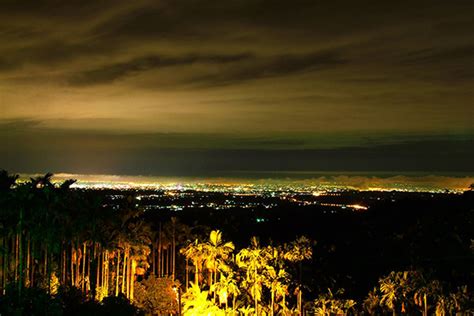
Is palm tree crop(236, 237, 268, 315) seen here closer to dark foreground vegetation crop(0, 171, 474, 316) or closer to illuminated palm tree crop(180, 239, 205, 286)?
dark foreground vegetation crop(0, 171, 474, 316)

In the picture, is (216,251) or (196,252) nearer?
(216,251)

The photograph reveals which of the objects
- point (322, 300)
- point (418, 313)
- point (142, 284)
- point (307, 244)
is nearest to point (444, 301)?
point (418, 313)

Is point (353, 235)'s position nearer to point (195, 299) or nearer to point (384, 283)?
point (384, 283)

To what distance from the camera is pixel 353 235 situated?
208 ft

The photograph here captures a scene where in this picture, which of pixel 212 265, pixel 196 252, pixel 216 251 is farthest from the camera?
pixel 196 252

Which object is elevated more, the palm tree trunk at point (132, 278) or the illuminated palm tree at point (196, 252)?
the illuminated palm tree at point (196, 252)

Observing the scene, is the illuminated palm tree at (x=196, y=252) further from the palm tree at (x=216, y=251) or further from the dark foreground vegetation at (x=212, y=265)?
the palm tree at (x=216, y=251)

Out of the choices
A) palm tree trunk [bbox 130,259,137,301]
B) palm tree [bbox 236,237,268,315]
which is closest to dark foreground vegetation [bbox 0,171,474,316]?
palm tree [bbox 236,237,268,315]

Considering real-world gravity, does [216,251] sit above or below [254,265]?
above

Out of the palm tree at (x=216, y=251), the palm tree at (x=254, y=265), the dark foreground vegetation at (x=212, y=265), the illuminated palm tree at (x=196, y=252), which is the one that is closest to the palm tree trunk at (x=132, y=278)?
the dark foreground vegetation at (x=212, y=265)

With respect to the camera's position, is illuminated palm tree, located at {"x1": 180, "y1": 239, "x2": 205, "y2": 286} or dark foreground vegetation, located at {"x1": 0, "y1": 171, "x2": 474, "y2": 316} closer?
dark foreground vegetation, located at {"x1": 0, "y1": 171, "x2": 474, "y2": 316}

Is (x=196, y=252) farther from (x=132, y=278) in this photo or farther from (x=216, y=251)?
(x=132, y=278)

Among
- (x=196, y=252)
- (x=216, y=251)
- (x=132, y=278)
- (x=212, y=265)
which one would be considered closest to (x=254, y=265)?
(x=216, y=251)

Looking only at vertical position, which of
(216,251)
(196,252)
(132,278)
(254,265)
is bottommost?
(132,278)
